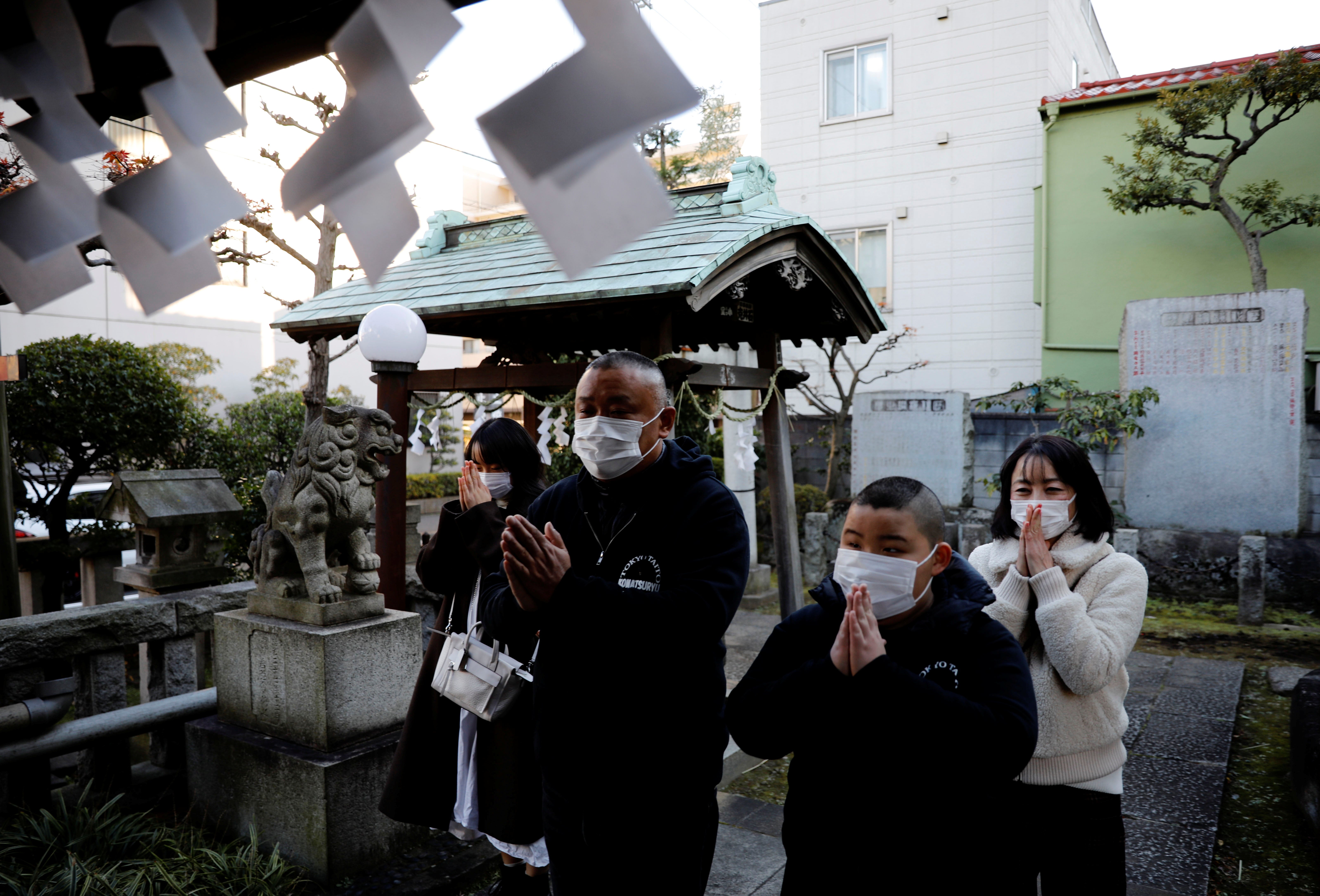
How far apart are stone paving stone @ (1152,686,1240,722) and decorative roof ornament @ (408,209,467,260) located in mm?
6858

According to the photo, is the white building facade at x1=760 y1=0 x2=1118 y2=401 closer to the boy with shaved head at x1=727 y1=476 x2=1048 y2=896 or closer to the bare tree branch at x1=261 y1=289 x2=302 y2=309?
the bare tree branch at x1=261 y1=289 x2=302 y2=309

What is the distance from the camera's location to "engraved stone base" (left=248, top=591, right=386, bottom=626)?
369cm

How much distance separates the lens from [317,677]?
3.60m

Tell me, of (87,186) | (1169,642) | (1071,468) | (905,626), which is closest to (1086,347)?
(1169,642)

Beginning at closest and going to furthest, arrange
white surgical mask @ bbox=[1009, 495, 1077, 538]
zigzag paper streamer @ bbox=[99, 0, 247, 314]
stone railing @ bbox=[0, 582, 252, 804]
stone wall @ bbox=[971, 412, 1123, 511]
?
zigzag paper streamer @ bbox=[99, 0, 247, 314] < white surgical mask @ bbox=[1009, 495, 1077, 538] < stone railing @ bbox=[0, 582, 252, 804] < stone wall @ bbox=[971, 412, 1123, 511]

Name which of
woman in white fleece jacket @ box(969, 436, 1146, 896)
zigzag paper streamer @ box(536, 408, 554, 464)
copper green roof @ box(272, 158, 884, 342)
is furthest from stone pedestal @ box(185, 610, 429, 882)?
zigzag paper streamer @ box(536, 408, 554, 464)

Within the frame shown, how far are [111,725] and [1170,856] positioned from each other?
5007 mm

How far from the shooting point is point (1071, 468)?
2.68 metres

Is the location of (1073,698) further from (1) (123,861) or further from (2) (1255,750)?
(2) (1255,750)

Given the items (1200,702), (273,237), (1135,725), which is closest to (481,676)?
(1135,725)

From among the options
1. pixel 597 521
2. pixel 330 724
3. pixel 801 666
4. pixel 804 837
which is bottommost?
pixel 330 724

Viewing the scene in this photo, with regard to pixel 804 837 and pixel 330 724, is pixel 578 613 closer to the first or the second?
pixel 804 837

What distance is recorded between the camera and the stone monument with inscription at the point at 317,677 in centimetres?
354

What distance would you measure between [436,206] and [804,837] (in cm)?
711
